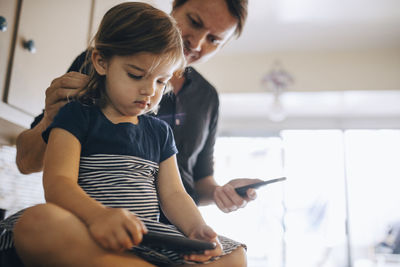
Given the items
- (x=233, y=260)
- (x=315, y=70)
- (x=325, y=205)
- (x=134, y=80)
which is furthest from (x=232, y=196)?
(x=325, y=205)

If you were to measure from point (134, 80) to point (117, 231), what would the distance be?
31cm

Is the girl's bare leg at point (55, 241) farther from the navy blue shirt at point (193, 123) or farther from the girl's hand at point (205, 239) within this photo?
the navy blue shirt at point (193, 123)

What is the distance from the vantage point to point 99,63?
0.78m

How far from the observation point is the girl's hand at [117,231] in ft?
1.70

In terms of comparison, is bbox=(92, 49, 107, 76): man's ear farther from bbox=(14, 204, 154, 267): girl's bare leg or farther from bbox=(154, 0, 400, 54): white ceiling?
bbox=(154, 0, 400, 54): white ceiling

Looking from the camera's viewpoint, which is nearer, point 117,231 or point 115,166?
point 117,231

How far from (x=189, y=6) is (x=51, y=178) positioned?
0.86 m

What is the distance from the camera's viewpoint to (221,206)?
1030mm

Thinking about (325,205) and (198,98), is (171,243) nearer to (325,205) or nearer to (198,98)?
(198,98)

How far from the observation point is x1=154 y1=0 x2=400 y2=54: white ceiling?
114 inches

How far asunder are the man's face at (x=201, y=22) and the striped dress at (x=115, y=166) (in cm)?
59

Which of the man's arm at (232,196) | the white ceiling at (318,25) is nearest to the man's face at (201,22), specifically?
the man's arm at (232,196)

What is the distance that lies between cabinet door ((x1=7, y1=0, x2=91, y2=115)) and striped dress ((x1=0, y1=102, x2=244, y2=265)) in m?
0.80

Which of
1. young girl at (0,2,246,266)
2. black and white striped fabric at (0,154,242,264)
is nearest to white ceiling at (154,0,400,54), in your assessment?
young girl at (0,2,246,266)
